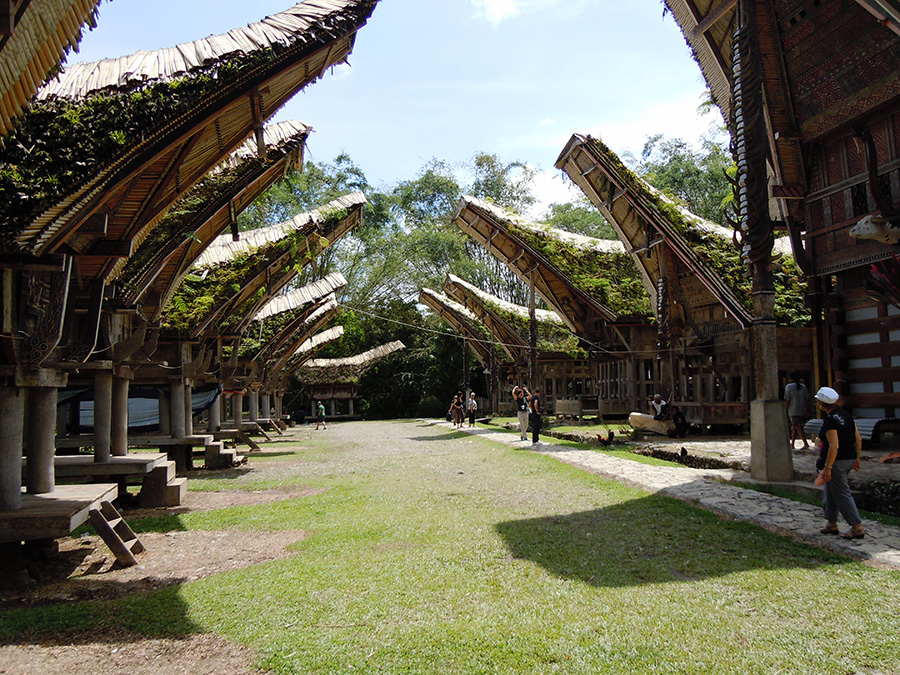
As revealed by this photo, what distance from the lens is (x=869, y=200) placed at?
34.8ft

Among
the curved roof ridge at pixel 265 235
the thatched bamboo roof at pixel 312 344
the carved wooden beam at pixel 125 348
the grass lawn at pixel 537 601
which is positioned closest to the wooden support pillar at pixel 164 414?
the curved roof ridge at pixel 265 235

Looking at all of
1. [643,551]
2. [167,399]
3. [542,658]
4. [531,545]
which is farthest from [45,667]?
[167,399]

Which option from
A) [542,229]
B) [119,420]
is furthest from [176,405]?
[542,229]

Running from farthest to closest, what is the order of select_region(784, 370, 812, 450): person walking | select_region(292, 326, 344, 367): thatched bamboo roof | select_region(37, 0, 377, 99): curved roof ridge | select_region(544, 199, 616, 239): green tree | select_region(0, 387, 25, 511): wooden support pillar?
select_region(544, 199, 616, 239): green tree, select_region(292, 326, 344, 367): thatched bamboo roof, select_region(784, 370, 812, 450): person walking, select_region(37, 0, 377, 99): curved roof ridge, select_region(0, 387, 25, 511): wooden support pillar

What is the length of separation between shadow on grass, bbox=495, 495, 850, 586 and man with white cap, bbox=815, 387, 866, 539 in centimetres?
46

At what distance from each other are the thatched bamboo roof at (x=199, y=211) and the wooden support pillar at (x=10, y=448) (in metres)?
3.12

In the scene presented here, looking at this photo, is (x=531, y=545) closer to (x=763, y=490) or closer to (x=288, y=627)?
(x=288, y=627)

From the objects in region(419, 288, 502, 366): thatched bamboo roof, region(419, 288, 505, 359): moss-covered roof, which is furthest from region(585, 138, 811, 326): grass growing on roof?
region(419, 288, 505, 359): moss-covered roof

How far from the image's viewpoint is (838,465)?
5762 millimetres

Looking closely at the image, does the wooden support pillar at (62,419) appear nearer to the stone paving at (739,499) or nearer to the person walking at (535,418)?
the stone paving at (739,499)

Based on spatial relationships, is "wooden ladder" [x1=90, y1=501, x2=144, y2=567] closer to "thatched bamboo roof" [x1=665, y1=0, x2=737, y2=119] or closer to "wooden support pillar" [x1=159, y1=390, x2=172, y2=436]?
"wooden support pillar" [x1=159, y1=390, x2=172, y2=436]

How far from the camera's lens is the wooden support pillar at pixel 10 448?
5371 millimetres

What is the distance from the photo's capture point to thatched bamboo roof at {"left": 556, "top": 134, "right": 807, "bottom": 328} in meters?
13.9

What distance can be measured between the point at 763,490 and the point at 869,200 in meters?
5.60
